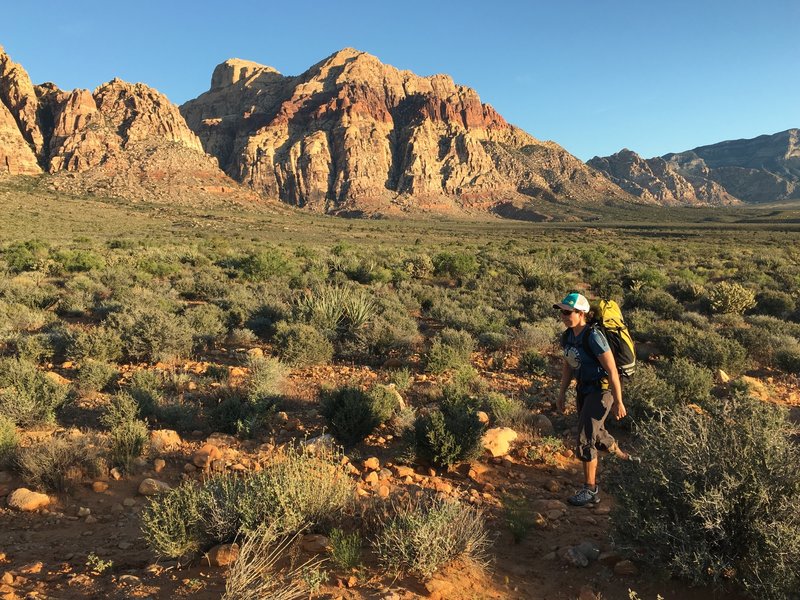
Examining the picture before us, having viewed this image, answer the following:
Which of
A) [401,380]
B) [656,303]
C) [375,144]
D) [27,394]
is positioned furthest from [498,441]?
[375,144]

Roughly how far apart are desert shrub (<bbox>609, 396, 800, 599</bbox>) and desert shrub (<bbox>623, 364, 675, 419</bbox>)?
2.56 metres

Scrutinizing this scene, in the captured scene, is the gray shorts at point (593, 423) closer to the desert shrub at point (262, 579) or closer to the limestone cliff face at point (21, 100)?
the desert shrub at point (262, 579)

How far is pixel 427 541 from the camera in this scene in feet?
9.09

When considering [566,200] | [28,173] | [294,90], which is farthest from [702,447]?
[294,90]

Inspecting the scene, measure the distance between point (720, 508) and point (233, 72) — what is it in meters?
214

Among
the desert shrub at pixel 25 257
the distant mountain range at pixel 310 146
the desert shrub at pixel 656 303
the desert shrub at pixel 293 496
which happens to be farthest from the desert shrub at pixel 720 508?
the distant mountain range at pixel 310 146

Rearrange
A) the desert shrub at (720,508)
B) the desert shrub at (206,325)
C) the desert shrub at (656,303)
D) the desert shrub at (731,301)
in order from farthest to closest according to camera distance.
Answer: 1. the desert shrub at (731,301)
2. the desert shrub at (656,303)
3. the desert shrub at (206,325)
4. the desert shrub at (720,508)

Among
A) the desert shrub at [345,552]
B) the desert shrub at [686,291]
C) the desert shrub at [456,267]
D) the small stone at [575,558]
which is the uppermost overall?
the desert shrub at [456,267]

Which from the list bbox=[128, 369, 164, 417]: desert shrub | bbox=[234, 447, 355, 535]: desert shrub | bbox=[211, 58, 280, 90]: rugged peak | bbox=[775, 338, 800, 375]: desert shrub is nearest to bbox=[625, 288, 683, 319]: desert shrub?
bbox=[775, 338, 800, 375]: desert shrub

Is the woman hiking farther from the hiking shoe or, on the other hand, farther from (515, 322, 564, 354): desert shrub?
(515, 322, 564, 354): desert shrub

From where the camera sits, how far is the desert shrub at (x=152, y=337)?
735cm

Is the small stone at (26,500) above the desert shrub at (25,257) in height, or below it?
below

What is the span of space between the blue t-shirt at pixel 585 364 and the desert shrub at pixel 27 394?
568 centimetres

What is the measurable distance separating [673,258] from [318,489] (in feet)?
89.6
